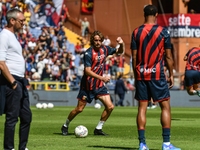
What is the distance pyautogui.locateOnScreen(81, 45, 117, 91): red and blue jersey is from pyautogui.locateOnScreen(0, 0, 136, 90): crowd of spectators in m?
15.0

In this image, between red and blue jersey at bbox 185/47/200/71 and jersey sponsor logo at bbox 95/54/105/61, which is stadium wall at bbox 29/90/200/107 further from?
jersey sponsor logo at bbox 95/54/105/61

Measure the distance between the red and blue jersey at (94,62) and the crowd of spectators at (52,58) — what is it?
49.1ft

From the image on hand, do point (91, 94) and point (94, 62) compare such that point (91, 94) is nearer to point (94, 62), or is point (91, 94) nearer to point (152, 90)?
point (94, 62)

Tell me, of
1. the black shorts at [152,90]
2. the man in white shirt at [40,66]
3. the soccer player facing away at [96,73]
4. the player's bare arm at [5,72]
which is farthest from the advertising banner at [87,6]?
the player's bare arm at [5,72]

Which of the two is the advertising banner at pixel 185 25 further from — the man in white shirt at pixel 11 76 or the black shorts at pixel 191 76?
the man in white shirt at pixel 11 76

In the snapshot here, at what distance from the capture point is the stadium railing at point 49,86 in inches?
963

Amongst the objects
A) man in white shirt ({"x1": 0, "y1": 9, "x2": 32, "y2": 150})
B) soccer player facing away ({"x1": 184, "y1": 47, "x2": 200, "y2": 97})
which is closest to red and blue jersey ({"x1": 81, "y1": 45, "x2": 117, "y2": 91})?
man in white shirt ({"x1": 0, "y1": 9, "x2": 32, "y2": 150})

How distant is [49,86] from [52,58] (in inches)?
111

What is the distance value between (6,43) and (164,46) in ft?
8.36

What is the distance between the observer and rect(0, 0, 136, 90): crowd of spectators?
2545cm

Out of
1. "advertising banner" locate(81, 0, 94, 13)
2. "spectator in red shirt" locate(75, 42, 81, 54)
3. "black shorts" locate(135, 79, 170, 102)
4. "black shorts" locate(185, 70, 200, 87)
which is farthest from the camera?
"advertising banner" locate(81, 0, 94, 13)

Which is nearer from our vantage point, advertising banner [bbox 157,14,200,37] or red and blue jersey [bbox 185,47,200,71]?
red and blue jersey [bbox 185,47,200,71]

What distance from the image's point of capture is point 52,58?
27031mm

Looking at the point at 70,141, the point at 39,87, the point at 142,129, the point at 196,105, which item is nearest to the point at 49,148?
the point at 70,141
